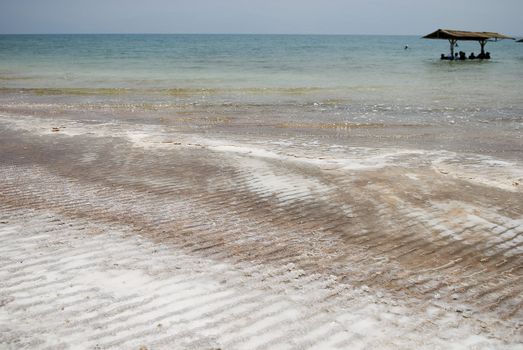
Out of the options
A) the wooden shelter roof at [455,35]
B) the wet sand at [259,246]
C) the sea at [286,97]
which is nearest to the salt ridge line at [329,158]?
the wet sand at [259,246]

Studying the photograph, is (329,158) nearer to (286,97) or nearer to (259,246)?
(259,246)

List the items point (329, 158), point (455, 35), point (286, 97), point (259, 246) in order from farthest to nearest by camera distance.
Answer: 1. point (455, 35)
2. point (286, 97)
3. point (329, 158)
4. point (259, 246)

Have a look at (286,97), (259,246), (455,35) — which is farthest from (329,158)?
(455,35)

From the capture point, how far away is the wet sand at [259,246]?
3684 millimetres

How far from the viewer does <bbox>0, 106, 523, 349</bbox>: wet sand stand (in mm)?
3684

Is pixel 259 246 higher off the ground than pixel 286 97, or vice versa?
pixel 286 97

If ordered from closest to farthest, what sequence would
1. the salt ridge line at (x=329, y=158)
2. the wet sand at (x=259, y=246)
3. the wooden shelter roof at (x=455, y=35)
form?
1. the wet sand at (x=259, y=246)
2. the salt ridge line at (x=329, y=158)
3. the wooden shelter roof at (x=455, y=35)

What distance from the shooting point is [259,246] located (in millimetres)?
5238

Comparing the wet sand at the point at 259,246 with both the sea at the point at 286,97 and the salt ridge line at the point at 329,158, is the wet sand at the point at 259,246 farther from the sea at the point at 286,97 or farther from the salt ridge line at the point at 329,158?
the sea at the point at 286,97

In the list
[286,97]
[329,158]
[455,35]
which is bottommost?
[329,158]

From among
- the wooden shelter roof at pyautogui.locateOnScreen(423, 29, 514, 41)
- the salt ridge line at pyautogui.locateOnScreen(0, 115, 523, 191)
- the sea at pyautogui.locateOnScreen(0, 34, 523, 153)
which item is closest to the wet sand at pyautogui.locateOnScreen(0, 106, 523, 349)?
the salt ridge line at pyautogui.locateOnScreen(0, 115, 523, 191)

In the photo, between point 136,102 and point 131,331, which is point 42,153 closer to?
point 131,331

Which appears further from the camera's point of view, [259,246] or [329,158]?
[329,158]

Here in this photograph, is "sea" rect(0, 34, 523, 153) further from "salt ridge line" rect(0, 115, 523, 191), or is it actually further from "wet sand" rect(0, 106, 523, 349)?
"wet sand" rect(0, 106, 523, 349)
